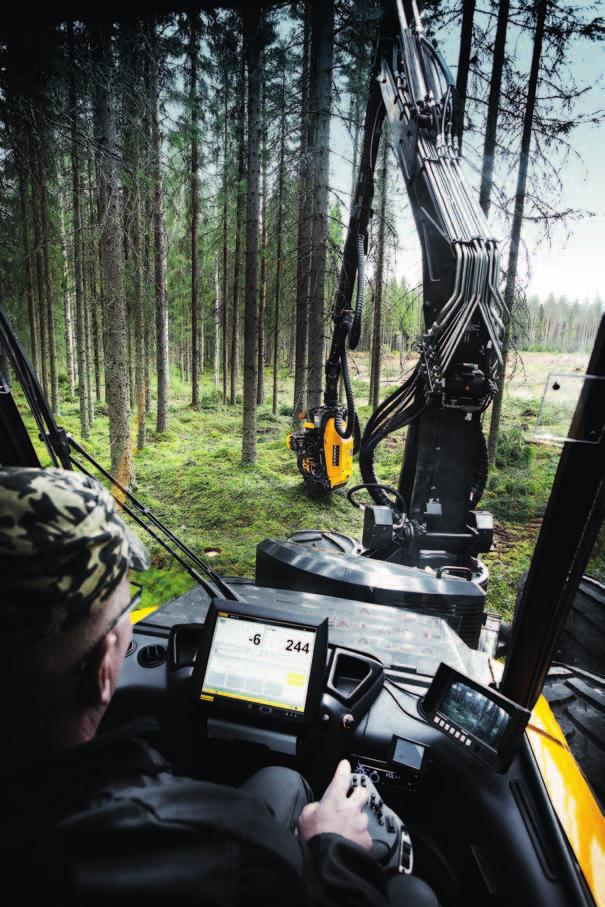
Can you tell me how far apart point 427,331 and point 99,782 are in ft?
13.3

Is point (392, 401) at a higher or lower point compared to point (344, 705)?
higher

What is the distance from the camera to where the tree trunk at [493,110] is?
6816 millimetres

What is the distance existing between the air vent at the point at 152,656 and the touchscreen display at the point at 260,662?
0.43 meters

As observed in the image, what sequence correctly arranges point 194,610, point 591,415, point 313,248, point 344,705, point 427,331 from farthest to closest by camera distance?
point 313,248
point 427,331
point 194,610
point 344,705
point 591,415

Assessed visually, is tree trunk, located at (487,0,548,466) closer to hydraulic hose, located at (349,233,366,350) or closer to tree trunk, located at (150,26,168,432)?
hydraulic hose, located at (349,233,366,350)

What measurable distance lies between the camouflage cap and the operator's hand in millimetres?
966

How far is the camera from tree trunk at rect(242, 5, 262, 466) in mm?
8578

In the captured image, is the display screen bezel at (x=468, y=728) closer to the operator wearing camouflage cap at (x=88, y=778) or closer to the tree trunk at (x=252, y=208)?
the operator wearing camouflage cap at (x=88, y=778)

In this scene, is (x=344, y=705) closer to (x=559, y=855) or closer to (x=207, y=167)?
(x=559, y=855)

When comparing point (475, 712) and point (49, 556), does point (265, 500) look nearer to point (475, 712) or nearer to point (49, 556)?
point (475, 712)

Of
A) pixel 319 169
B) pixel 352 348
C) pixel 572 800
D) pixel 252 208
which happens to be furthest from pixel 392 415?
pixel 252 208

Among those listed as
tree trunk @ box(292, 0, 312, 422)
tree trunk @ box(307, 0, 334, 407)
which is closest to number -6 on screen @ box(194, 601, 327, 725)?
tree trunk @ box(292, 0, 312, 422)

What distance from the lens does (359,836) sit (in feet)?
4.37

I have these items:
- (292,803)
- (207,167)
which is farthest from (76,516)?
(207,167)
